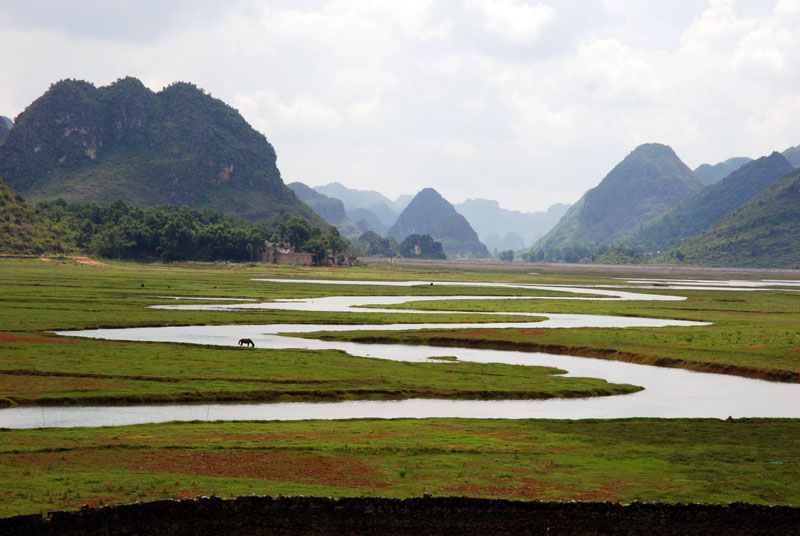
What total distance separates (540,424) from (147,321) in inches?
1796

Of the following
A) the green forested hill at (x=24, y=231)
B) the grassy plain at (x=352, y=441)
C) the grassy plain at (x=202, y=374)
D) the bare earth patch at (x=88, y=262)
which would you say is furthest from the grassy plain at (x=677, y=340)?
the green forested hill at (x=24, y=231)

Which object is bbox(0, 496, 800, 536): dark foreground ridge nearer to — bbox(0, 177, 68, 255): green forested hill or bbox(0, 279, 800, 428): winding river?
bbox(0, 279, 800, 428): winding river

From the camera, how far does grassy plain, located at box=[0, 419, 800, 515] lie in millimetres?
21188

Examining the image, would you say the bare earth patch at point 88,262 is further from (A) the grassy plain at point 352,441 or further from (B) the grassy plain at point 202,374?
(A) the grassy plain at point 352,441

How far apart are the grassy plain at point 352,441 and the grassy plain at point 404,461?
73 millimetres

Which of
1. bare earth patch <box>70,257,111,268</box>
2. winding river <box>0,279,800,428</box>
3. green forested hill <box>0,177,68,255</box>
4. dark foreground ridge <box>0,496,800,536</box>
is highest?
green forested hill <box>0,177,68,255</box>

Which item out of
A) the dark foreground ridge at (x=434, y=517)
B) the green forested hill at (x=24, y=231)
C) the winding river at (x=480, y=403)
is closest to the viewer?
the dark foreground ridge at (x=434, y=517)

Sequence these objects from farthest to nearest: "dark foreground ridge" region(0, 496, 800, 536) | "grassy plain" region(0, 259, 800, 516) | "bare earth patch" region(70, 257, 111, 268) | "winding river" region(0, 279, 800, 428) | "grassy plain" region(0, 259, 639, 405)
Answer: "bare earth patch" region(70, 257, 111, 268)
"grassy plain" region(0, 259, 639, 405)
"winding river" region(0, 279, 800, 428)
"grassy plain" region(0, 259, 800, 516)
"dark foreground ridge" region(0, 496, 800, 536)

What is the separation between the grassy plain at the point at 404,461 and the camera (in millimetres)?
21188

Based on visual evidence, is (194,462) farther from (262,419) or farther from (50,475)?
(262,419)

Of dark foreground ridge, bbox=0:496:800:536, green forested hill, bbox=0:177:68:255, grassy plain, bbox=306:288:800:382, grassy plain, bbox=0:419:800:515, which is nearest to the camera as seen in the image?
dark foreground ridge, bbox=0:496:800:536

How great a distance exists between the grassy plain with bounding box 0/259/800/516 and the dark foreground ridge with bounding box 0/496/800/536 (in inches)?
34.6

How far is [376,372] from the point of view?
44125 millimetres

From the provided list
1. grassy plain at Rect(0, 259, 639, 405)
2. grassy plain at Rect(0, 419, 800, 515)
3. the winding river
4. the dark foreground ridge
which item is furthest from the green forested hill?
the dark foreground ridge
